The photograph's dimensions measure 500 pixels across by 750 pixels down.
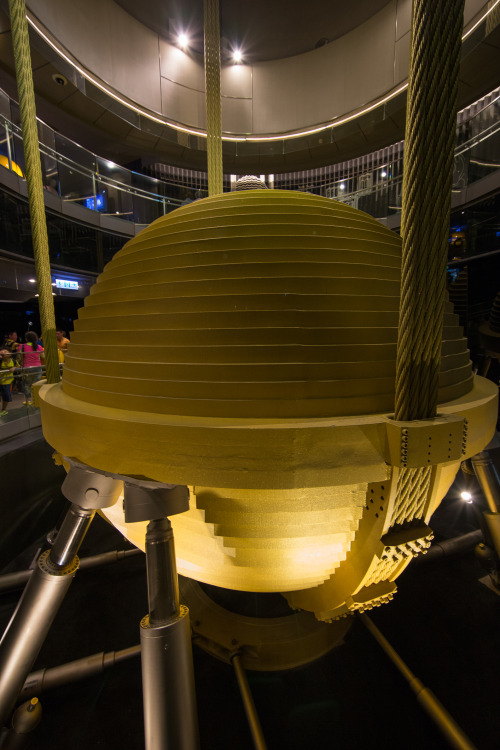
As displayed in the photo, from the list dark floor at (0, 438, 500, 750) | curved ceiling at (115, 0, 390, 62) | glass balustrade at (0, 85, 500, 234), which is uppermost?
curved ceiling at (115, 0, 390, 62)

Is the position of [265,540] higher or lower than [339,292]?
lower

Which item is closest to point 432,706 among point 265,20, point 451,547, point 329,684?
point 329,684

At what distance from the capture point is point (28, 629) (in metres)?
1.67

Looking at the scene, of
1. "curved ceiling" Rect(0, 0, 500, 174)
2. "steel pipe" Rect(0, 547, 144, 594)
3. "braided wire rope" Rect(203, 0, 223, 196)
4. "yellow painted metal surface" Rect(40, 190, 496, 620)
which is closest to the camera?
"yellow painted metal surface" Rect(40, 190, 496, 620)

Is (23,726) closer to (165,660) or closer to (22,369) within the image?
(165,660)

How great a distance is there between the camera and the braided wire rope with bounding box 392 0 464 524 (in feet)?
3.14

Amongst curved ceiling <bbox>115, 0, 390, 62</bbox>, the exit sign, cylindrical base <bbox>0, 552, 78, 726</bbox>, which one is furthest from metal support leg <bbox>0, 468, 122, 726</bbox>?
the exit sign

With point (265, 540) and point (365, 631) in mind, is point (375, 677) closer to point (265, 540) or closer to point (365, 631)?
point (365, 631)

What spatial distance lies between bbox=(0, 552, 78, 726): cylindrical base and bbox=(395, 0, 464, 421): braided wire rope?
1799 mm

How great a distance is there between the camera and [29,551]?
4086 millimetres

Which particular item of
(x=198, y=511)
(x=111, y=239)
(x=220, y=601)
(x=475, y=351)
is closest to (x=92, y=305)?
(x=198, y=511)

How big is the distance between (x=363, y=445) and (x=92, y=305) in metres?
1.59

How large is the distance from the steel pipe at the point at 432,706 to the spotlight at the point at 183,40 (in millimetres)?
7365

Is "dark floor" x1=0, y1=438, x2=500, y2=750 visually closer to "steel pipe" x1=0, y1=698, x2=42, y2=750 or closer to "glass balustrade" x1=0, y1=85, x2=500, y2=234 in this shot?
"steel pipe" x1=0, y1=698, x2=42, y2=750
